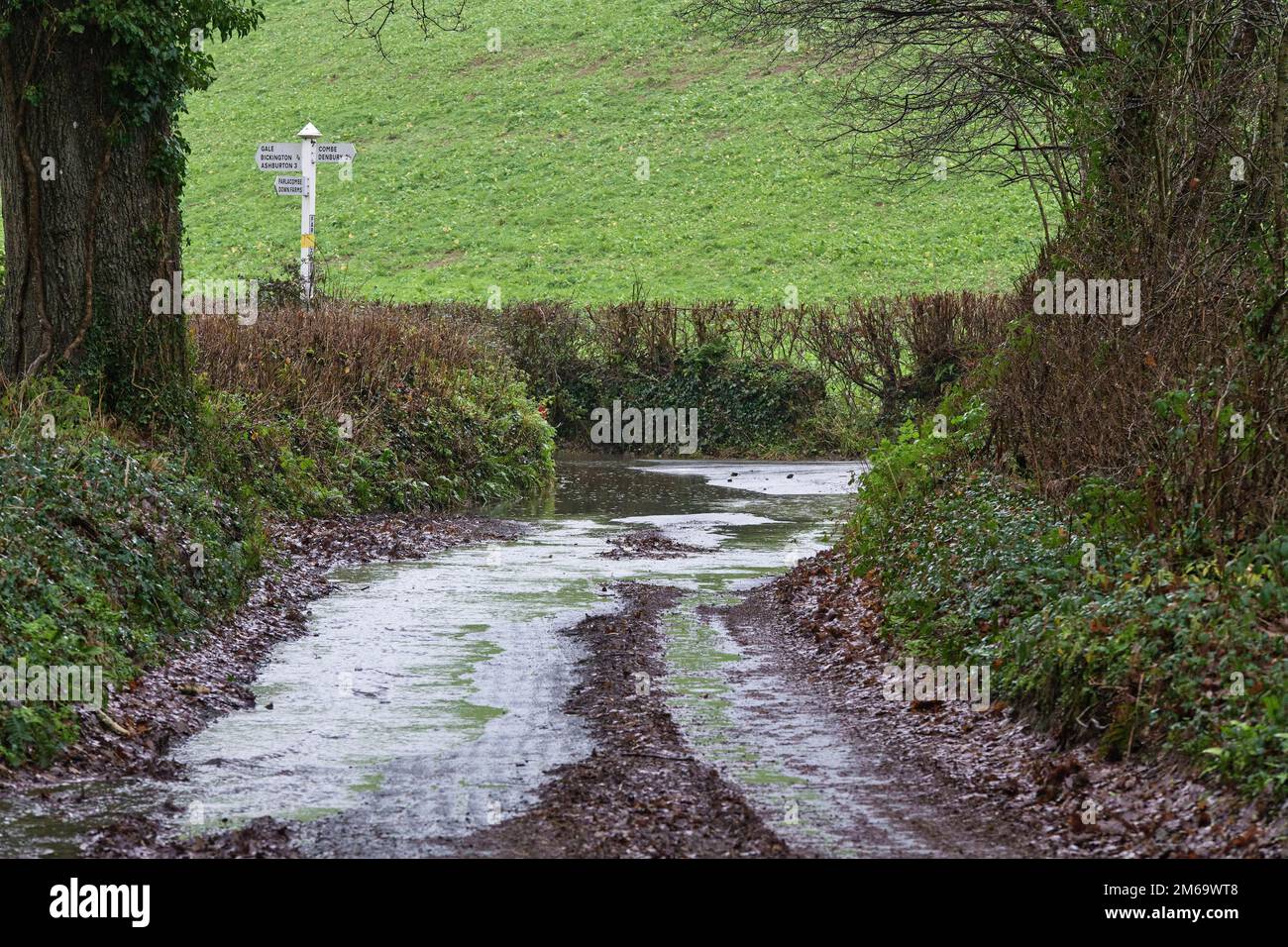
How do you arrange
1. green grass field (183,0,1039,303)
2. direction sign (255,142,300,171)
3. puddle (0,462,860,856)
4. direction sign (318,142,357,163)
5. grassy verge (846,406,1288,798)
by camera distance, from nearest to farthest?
grassy verge (846,406,1288,798), puddle (0,462,860,856), direction sign (318,142,357,163), direction sign (255,142,300,171), green grass field (183,0,1039,303)

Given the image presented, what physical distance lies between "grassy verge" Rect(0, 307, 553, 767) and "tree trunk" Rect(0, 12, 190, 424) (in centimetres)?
70

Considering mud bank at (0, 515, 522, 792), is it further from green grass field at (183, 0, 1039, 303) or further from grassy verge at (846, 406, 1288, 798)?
green grass field at (183, 0, 1039, 303)

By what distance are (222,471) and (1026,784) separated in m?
10.1

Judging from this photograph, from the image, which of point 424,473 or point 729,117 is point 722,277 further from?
point 424,473

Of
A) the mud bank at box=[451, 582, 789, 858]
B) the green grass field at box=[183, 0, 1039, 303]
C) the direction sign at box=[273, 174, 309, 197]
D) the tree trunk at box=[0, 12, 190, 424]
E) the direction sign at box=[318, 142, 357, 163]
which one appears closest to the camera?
the mud bank at box=[451, 582, 789, 858]

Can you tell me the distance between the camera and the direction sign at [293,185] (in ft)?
95.8

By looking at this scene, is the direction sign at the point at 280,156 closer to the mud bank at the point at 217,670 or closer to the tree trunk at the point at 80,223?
the mud bank at the point at 217,670

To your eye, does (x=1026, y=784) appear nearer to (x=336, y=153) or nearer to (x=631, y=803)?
(x=631, y=803)

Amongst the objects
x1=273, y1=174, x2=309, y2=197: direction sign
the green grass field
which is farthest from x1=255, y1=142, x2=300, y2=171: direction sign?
the green grass field

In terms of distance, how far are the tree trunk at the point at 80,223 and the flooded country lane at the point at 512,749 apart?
2991 millimetres

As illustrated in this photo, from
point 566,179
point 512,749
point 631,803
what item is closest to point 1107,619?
point 631,803

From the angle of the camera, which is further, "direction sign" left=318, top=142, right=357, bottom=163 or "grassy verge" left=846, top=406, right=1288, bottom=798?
"direction sign" left=318, top=142, right=357, bottom=163

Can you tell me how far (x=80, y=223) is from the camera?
14.1 metres

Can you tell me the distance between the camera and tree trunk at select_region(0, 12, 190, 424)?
45.5 ft
